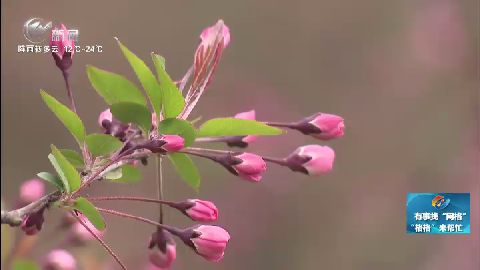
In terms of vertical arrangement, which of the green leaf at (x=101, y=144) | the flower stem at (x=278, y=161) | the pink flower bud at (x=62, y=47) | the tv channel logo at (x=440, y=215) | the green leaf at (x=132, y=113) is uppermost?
the pink flower bud at (x=62, y=47)

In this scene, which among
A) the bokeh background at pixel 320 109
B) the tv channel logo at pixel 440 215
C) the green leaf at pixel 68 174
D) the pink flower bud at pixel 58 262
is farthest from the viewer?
the bokeh background at pixel 320 109

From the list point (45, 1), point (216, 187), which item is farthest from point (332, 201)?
point (45, 1)

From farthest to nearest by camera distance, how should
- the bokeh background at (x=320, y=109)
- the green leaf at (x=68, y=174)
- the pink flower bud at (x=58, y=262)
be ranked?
the bokeh background at (x=320, y=109) → the pink flower bud at (x=58, y=262) → the green leaf at (x=68, y=174)

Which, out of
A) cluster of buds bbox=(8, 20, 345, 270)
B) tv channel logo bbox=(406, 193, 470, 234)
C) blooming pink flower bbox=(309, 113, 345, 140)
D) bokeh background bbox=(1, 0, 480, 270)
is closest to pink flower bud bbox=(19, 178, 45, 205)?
cluster of buds bbox=(8, 20, 345, 270)

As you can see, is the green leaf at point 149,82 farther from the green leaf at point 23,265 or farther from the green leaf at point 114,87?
the green leaf at point 23,265

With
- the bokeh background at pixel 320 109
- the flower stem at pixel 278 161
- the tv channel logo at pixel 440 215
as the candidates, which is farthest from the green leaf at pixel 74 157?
the bokeh background at pixel 320 109

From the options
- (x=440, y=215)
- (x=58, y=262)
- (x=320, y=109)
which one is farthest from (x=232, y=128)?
(x=320, y=109)

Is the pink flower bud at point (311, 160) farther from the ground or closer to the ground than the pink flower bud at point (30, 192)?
farther from the ground
